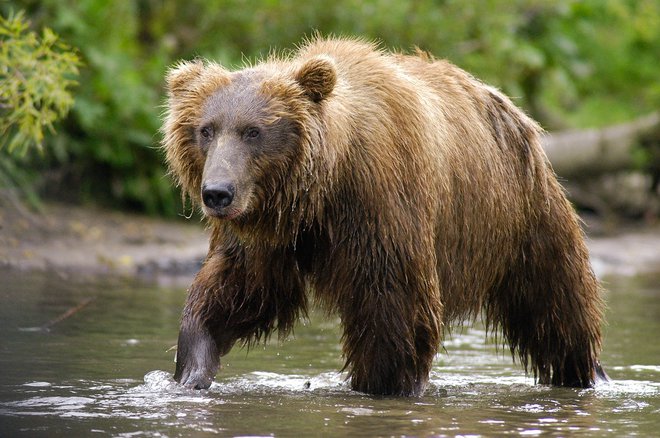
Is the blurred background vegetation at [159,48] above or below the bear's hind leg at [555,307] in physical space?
above

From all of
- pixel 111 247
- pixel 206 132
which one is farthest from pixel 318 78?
pixel 111 247

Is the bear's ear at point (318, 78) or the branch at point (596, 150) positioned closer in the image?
the bear's ear at point (318, 78)

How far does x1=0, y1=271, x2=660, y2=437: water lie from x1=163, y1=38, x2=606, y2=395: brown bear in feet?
1.29

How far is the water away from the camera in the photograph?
18.9ft

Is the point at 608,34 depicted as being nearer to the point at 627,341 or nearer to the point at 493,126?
the point at 627,341

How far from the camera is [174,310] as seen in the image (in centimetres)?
1038

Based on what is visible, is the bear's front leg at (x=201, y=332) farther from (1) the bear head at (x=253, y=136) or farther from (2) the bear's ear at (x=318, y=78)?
(2) the bear's ear at (x=318, y=78)

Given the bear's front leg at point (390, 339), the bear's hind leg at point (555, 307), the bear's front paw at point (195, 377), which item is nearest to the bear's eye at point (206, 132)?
the bear's front leg at point (390, 339)

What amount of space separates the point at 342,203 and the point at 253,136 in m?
0.62

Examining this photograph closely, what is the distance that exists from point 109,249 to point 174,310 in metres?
3.14

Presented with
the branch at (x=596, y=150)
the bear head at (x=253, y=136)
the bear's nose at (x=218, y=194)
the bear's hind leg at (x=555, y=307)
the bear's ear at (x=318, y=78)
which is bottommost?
the bear's hind leg at (x=555, y=307)

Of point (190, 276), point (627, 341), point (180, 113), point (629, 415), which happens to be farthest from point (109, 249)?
point (629, 415)

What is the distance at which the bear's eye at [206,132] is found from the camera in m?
6.41

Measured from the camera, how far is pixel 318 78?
253 inches
